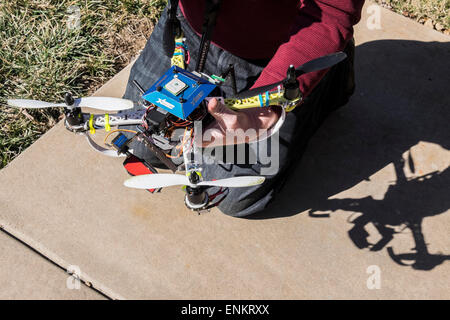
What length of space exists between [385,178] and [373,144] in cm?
23

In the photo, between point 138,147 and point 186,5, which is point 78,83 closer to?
point 138,147

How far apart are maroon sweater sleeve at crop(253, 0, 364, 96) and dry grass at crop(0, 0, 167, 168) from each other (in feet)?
5.40

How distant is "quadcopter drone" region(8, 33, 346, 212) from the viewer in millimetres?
1496

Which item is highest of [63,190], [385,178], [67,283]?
[385,178]

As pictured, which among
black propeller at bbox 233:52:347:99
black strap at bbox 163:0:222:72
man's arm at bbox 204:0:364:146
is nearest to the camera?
black propeller at bbox 233:52:347:99

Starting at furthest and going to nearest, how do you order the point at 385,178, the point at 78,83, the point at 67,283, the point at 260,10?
the point at 78,83
the point at 385,178
the point at 67,283
the point at 260,10

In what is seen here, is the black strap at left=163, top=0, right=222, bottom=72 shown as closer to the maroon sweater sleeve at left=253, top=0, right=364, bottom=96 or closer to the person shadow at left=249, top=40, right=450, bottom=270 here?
the maroon sweater sleeve at left=253, top=0, right=364, bottom=96

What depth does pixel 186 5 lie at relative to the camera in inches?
75.5

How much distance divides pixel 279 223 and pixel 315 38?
100cm

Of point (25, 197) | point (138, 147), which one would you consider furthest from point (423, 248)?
point (25, 197)

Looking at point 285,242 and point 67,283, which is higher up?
point 285,242

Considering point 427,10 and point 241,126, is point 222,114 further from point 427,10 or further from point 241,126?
point 427,10

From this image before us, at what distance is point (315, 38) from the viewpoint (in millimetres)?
1820

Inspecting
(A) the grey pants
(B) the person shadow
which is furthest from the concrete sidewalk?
(A) the grey pants
